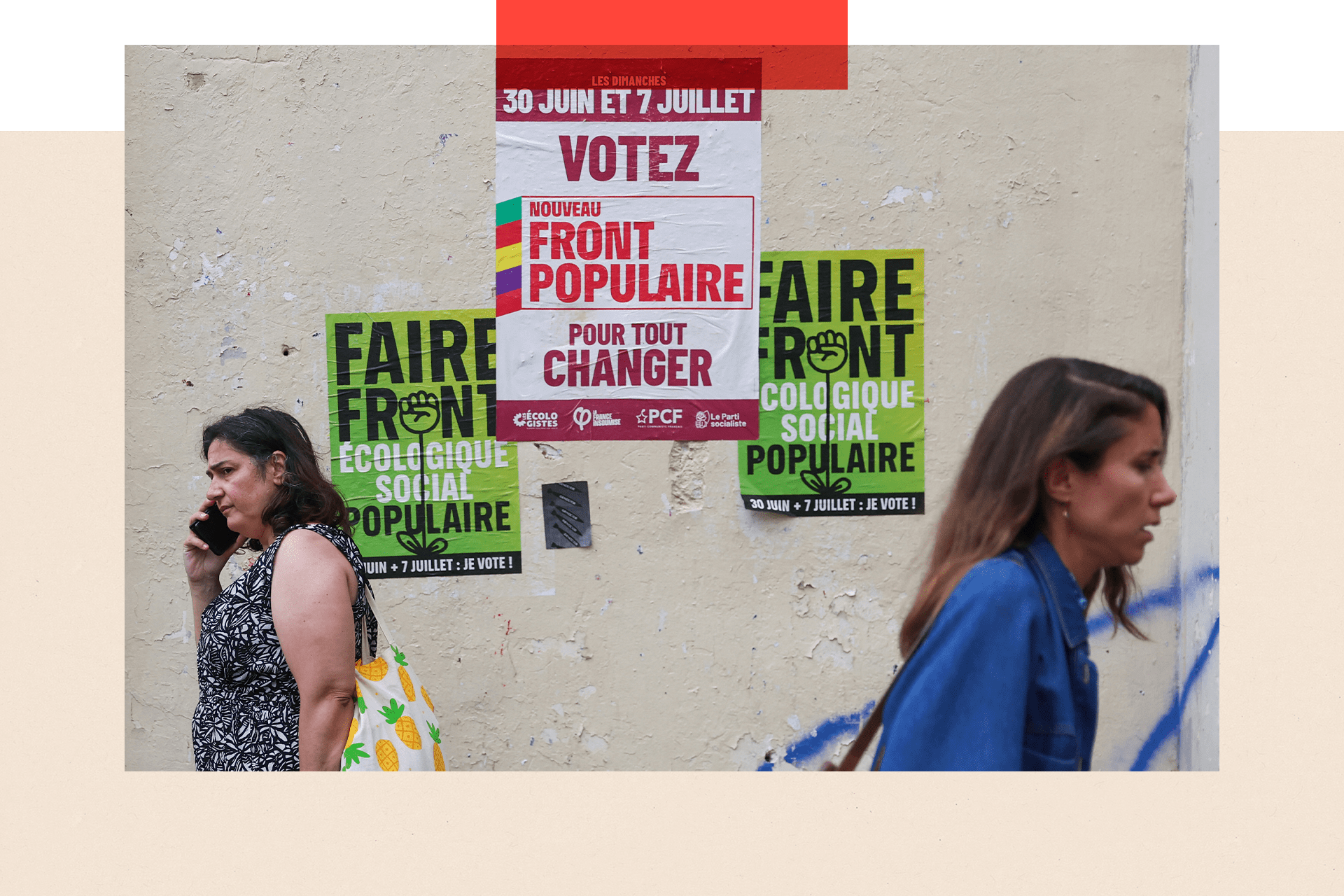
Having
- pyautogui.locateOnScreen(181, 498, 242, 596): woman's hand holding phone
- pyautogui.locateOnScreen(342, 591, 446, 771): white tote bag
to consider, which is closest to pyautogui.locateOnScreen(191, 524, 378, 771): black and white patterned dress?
pyautogui.locateOnScreen(342, 591, 446, 771): white tote bag

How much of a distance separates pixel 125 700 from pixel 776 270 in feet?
9.32

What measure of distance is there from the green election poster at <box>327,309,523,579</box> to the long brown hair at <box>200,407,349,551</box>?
17 centimetres

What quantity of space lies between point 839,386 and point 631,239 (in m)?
0.92

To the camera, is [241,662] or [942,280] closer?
[241,662]

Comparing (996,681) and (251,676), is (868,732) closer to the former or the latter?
(996,681)

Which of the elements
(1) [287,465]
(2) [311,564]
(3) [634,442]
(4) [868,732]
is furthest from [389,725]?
(4) [868,732]

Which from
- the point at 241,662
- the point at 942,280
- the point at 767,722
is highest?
the point at 942,280

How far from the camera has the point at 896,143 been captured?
150 inches

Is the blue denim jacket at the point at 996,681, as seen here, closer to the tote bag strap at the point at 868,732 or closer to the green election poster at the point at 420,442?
the tote bag strap at the point at 868,732

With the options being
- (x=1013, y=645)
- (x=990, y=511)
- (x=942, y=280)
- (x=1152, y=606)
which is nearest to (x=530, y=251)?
(x=942, y=280)

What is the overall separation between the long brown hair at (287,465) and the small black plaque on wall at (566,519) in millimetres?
701

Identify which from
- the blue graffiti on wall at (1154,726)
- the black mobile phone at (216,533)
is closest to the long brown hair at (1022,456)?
the blue graffiti on wall at (1154,726)

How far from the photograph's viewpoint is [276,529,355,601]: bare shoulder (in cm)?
312

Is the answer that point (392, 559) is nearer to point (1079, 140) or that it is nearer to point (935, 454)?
point (935, 454)
